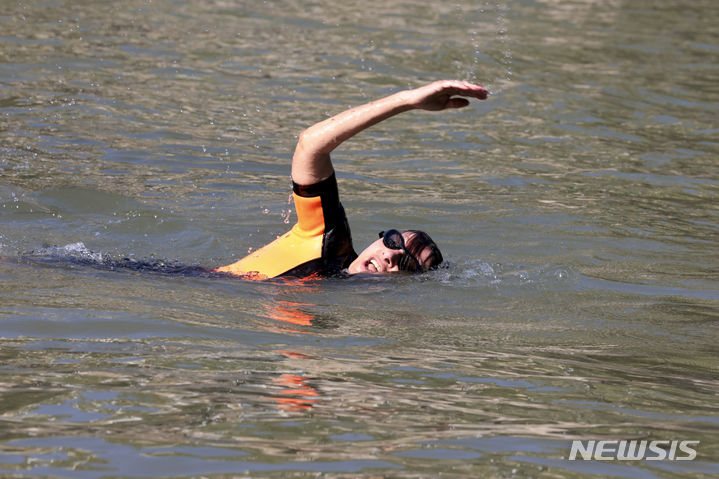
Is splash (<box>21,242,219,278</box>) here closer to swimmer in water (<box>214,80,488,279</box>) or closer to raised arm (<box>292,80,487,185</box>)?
swimmer in water (<box>214,80,488,279</box>)

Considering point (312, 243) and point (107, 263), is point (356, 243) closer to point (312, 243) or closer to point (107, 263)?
point (312, 243)

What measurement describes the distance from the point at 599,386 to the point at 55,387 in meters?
2.30

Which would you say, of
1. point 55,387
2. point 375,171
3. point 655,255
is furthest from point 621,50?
point 55,387

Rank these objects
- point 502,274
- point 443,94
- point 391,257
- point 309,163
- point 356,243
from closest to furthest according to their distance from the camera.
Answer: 1. point 443,94
2. point 309,163
3. point 391,257
4. point 502,274
5. point 356,243

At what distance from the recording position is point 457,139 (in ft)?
36.0

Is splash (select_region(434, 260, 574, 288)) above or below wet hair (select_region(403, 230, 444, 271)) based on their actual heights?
below

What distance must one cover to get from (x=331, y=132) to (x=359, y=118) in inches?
7.0

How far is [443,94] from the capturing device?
16.4 ft

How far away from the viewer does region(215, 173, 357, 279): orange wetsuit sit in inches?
225

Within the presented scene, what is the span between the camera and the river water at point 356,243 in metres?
3.83

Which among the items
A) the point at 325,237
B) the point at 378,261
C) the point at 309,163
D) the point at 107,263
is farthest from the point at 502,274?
the point at 107,263

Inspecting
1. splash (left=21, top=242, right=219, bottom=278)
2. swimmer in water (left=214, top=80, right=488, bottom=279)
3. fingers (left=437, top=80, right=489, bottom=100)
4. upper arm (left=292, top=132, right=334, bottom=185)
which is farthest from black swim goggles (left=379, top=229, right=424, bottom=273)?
fingers (left=437, top=80, right=489, bottom=100)

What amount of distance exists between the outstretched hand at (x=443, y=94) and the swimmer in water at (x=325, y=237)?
0.20 meters

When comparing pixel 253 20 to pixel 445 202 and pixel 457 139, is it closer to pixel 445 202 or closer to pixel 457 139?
pixel 457 139
